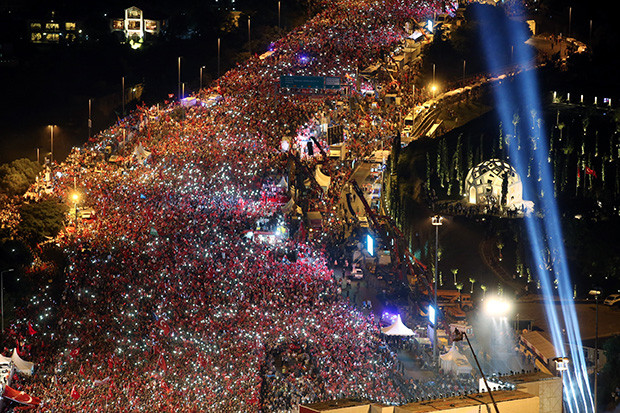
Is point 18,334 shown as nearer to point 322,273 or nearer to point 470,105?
point 322,273

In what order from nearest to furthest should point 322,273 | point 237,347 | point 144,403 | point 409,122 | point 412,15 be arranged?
point 144,403 → point 237,347 → point 322,273 → point 409,122 → point 412,15

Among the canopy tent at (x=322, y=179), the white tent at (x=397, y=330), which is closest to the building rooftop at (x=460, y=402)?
the white tent at (x=397, y=330)

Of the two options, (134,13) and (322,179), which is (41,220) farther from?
(134,13)

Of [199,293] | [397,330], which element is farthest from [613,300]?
[199,293]

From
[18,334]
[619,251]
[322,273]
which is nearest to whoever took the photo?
[18,334]

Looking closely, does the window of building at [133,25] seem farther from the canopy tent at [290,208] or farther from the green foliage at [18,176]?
the canopy tent at [290,208]

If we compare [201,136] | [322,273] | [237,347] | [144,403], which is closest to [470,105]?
[201,136]
